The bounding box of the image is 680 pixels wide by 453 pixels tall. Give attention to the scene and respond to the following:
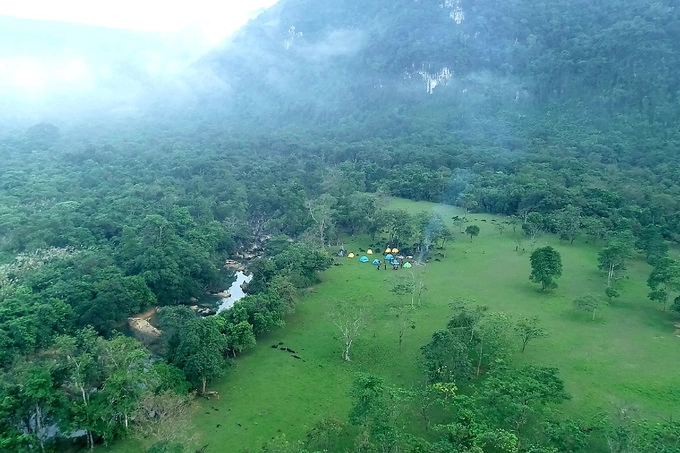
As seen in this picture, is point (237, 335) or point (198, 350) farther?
point (237, 335)

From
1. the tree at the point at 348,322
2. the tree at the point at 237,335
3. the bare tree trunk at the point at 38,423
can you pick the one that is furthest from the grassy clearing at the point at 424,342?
the bare tree trunk at the point at 38,423

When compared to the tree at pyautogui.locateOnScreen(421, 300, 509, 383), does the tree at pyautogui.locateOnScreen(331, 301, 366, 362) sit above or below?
below

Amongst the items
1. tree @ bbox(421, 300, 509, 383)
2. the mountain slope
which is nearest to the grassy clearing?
tree @ bbox(421, 300, 509, 383)

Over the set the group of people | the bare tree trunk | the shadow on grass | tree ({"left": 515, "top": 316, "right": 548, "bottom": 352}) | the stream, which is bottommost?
the stream

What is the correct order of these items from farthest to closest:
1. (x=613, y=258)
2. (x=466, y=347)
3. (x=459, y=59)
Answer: (x=459, y=59)
(x=613, y=258)
(x=466, y=347)

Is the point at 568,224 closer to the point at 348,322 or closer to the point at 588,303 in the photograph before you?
the point at 588,303

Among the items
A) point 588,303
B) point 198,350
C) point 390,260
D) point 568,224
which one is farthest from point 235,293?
point 568,224

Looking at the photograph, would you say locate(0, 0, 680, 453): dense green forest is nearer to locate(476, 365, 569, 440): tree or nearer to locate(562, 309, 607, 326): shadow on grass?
locate(476, 365, 569, 440): tree
